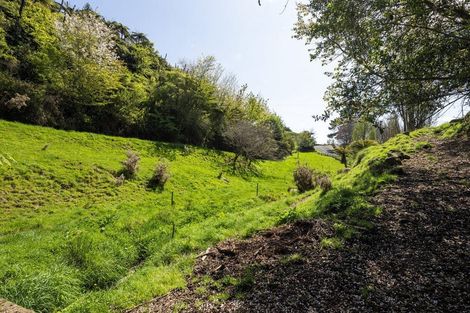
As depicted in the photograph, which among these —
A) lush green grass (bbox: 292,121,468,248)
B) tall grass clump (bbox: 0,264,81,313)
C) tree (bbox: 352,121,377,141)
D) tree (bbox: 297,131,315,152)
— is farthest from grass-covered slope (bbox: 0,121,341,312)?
tree (bbox: 297,131,315,152)

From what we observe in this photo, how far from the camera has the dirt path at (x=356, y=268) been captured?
4504 millimetres

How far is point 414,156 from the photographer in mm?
12570

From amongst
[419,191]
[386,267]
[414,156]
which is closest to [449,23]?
[419,191]

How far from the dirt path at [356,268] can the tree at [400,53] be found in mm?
2865

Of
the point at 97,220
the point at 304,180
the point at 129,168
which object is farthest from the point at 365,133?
the point at 97,220

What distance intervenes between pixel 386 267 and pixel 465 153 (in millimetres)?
8433

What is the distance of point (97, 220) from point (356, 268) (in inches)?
423

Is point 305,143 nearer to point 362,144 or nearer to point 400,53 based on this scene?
point 362,144

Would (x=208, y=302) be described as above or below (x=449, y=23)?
below

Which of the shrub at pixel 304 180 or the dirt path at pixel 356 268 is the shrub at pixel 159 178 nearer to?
the shrub at pixel 304 180

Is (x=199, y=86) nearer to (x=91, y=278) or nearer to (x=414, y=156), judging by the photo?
(x=414, y=156)

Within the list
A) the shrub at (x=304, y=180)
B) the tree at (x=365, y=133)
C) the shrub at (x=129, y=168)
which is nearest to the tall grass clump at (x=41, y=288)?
the shrub at (x=129, y=168)

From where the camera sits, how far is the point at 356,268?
209 inches

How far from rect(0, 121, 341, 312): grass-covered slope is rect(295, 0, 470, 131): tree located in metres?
4.75
